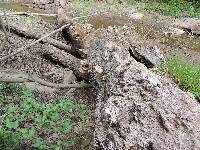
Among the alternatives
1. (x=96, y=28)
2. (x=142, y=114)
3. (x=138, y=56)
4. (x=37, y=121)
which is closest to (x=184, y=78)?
(x=138, y=56)

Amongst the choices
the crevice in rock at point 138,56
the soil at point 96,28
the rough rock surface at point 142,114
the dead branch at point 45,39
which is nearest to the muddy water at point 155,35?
the soil at point 96,28

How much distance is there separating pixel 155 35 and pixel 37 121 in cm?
745

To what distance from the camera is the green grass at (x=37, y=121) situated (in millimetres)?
4742

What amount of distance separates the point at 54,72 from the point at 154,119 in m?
3.64

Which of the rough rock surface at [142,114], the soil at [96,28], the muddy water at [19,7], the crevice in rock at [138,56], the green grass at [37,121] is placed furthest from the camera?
the muddy water at [19,7]

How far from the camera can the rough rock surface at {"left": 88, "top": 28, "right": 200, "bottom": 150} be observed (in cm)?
320

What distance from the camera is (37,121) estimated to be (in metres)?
4.92

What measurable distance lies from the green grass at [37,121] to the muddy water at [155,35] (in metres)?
5.71

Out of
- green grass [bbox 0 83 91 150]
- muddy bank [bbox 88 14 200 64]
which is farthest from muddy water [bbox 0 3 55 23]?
green grass [bbox 0 83 91 150]

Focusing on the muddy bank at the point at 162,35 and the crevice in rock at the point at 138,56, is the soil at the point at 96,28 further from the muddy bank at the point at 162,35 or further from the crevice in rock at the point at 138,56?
the crevice in rock at the point at 138,56

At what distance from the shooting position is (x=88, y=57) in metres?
5.33

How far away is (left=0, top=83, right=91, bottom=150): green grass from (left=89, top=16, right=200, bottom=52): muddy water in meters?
5.71

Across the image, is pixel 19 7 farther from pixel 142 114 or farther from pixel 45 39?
pixel 142 114

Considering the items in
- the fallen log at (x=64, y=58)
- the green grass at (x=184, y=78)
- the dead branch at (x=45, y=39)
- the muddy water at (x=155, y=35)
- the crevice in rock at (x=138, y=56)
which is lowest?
the muddy water at (x=155, y=35)
